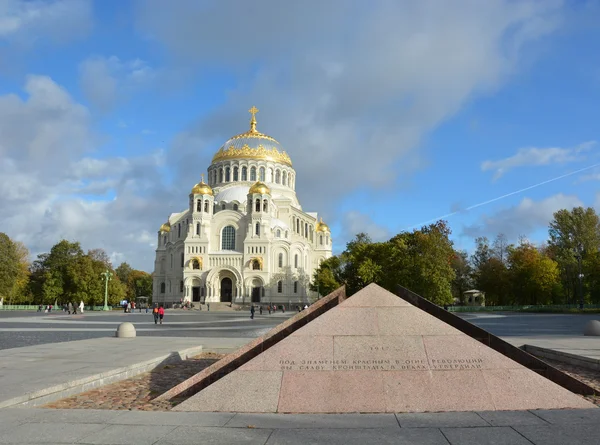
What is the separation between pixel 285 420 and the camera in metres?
6.22

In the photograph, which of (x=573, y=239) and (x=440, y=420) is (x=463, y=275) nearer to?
(x=573, y=239)

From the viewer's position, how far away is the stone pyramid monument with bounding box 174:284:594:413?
6.74 metres

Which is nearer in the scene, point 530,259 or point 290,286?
point 530,259

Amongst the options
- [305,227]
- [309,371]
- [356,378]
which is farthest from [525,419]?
[305,227]

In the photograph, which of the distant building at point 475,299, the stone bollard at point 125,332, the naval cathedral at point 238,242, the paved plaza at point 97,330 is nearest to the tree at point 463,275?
the distant building at point 475,299

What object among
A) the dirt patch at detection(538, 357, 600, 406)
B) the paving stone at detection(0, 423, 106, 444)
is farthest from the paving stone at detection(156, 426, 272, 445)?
the dirt patch at detection(538, 357, 600, 406)

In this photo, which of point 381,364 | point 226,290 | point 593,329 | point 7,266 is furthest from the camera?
point 226,290

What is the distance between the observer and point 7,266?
195 feet

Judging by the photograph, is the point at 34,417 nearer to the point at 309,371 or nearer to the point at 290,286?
the point at 309,371

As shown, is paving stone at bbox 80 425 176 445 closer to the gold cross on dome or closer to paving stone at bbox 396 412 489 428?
paving stone at bbox 396 412 489 428

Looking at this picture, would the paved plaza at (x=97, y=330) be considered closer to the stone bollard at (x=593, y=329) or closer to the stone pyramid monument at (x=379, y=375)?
the stone pyramid monument at (x=379, y=375)

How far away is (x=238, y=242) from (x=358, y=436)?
68229 mm

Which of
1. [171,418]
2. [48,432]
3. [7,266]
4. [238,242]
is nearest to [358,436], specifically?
[171,418]

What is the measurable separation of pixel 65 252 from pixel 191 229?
737 inches
